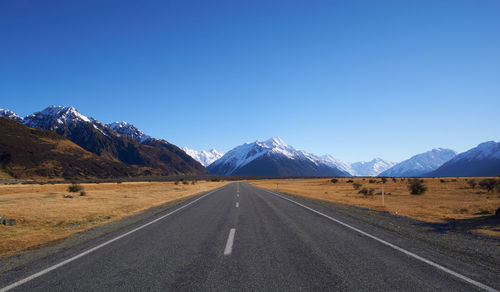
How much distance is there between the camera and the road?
171 inches

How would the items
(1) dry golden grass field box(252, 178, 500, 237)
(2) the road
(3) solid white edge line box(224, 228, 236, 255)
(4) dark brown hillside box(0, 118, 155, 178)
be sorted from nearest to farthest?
1. (2) the road
2. (3) solid white edge line box(224, 228, 236, 255)
3. (1) dry golden grass field box(252, 178, 500, 237)
4. (4) dark brown hillside box(0, 118, 155, 178)

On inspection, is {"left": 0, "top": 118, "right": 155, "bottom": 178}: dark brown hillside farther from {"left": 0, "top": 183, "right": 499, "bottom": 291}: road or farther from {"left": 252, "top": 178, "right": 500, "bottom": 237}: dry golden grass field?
{"left": 0, "top": 183, "right": 499, "bottom": 291}: road

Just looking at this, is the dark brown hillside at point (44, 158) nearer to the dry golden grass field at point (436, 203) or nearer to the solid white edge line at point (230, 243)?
the dry golden grass field at point (436, 203)

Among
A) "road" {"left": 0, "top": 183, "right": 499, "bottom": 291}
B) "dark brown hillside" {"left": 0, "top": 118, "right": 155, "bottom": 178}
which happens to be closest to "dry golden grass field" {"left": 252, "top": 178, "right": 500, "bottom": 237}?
"road" {"left": 0, "top": 183, "right": 499, "bottom": 291}

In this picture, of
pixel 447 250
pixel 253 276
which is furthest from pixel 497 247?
pixel 253 276

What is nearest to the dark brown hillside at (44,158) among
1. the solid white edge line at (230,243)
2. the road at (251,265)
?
the road at (251,265)

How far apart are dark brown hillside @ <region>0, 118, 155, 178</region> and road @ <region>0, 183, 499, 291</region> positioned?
109072 millimetres

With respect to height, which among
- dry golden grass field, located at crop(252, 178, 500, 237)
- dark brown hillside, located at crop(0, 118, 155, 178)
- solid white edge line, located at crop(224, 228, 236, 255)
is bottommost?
dry golden grass field, located at crop(252, 178, 500, 237)

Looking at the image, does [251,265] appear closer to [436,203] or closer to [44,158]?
[436,203]

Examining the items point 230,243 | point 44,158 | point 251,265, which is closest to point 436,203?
point 230,243

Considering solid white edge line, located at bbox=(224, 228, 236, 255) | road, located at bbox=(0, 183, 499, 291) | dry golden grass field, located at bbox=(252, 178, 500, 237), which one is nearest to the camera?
road, located at bbox=(0, 183, 499, 291)

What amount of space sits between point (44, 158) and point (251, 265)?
129321 mm

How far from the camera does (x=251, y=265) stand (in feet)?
17.2

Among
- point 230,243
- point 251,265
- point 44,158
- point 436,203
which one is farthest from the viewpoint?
point 44,158
